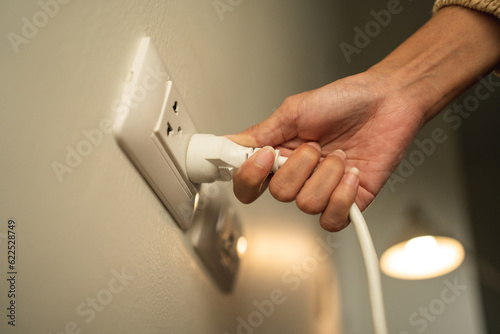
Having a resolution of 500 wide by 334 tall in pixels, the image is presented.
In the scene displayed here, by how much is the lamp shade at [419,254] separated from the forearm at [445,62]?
26.3 inches

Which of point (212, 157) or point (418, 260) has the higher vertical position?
point (212, 157)

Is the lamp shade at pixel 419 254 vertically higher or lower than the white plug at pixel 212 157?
lower

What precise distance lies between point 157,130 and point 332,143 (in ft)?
0.97

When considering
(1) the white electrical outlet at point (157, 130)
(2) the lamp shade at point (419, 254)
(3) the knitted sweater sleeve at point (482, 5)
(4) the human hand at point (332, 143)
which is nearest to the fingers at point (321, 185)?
(4) the human hand at point (332, 143)

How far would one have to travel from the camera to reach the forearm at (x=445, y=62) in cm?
54

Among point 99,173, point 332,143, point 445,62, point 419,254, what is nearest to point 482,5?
point 445,62

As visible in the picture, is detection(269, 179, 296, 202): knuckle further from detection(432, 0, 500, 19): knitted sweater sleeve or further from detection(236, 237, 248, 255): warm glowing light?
detection(432, 0, 500, 19): knitted sweater sleeve

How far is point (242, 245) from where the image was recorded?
0.53m

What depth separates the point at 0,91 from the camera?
20cm

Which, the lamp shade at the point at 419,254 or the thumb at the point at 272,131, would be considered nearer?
the thumb at the point at 272,131

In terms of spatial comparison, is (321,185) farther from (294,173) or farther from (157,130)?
(157,130)

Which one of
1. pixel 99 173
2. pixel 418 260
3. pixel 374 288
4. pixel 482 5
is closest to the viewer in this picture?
pixel 99 173

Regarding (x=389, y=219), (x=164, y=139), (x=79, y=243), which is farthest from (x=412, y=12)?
(x=79, y=243)

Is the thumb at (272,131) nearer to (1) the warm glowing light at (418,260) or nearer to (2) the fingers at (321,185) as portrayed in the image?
(2) the fingers at (321,185)
